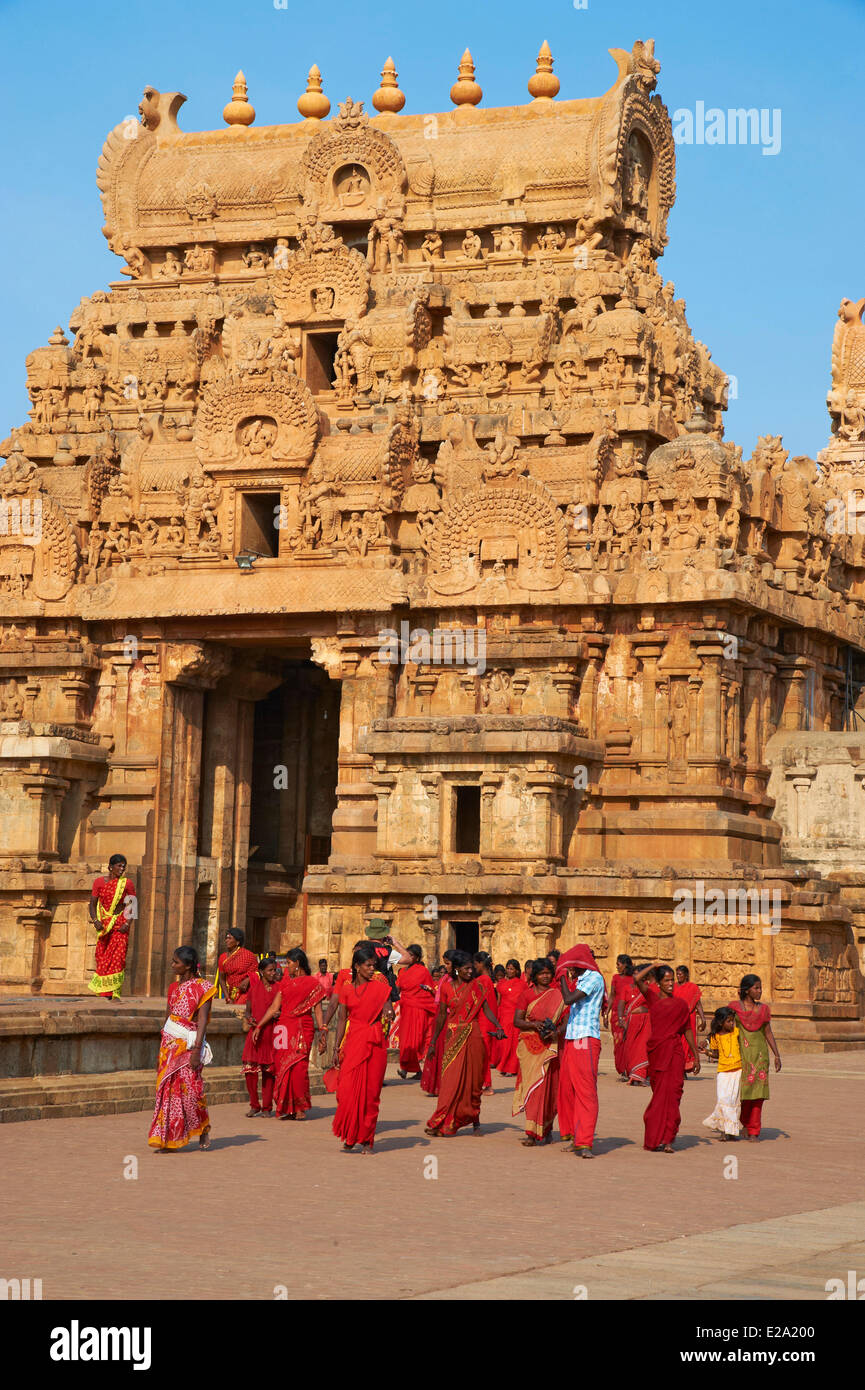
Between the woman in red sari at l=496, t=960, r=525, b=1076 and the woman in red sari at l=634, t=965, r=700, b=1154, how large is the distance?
7.22 metres

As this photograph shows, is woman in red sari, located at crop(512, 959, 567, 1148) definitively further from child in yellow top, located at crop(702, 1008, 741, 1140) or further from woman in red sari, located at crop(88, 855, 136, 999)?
woman in red sari, located at crop(88, 855, 136, 999)

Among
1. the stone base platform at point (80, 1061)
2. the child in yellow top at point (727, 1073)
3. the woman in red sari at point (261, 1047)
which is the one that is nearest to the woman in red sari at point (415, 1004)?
the stone base platform at point (80, 1061)

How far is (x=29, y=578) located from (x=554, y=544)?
10177 millimetres

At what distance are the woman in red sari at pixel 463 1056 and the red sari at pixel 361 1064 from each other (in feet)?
3.29

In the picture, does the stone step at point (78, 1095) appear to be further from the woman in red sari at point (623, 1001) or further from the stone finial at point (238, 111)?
the stone finial at point (238, 111)

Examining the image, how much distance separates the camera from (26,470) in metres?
38.4

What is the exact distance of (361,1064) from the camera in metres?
16.5

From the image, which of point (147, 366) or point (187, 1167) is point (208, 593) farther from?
point (187, 1167)

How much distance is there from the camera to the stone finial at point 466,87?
134 ft

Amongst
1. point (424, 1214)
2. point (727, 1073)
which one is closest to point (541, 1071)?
point (727, 1073)

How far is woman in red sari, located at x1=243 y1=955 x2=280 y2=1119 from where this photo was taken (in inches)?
728

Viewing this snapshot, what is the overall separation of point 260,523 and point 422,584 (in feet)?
13.6

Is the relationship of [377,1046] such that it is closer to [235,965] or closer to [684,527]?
[235,965]
